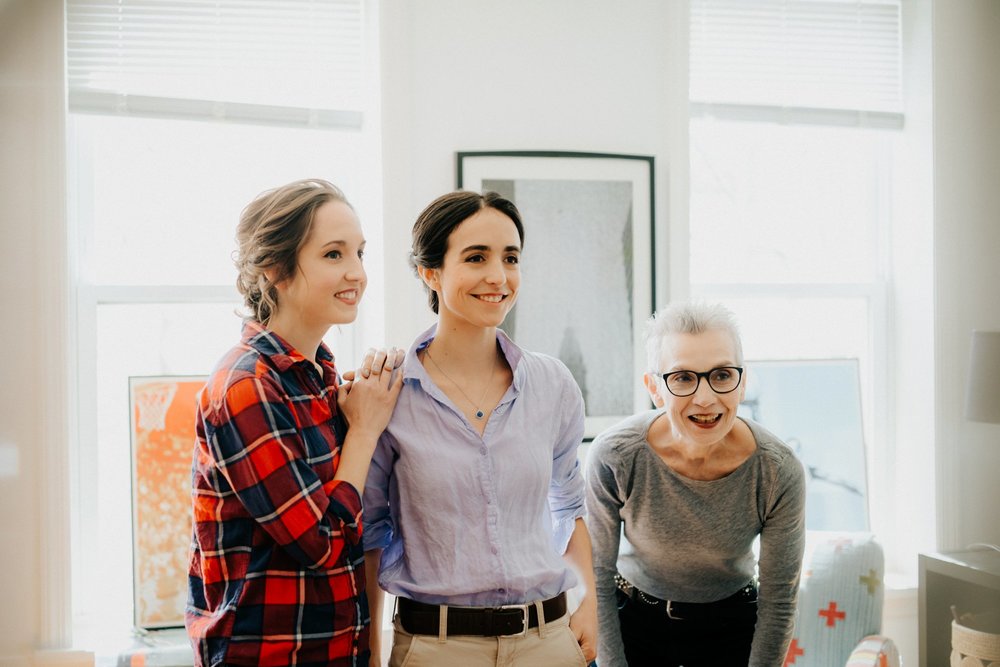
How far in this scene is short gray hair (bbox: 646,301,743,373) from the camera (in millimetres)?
1508

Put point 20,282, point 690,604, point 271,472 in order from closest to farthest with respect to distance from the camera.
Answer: point 20,282, point 271,472, point 690,604

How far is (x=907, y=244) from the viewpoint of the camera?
8.64 ft

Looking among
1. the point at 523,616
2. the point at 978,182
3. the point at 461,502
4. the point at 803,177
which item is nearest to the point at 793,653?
the point at 523,616

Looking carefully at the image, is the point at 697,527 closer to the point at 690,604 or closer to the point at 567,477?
the point at 690,604

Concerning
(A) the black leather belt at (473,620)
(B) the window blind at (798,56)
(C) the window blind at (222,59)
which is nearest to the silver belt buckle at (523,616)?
(A) the black leather belt at (473,620)

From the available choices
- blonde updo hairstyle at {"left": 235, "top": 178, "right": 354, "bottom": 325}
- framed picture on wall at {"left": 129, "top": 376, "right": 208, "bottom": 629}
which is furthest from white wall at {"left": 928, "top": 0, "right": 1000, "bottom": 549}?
framed picture on wall at {"left": 129, "top": 376, "right": 208, "bottom": 629}

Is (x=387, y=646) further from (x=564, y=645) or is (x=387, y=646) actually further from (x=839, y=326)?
(x=839, y=326)

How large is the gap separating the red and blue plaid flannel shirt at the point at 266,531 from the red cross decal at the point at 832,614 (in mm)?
1414

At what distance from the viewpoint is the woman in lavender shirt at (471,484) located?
121 cm

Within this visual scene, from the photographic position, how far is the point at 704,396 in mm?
1464

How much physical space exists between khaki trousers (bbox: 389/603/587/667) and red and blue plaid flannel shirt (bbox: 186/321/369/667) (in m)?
0.11

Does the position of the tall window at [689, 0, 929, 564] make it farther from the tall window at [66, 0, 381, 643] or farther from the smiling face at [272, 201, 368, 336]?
the smiling face at [272, 201, 368, 336]

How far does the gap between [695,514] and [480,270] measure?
2.17ft

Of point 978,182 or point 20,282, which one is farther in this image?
point 978,182
